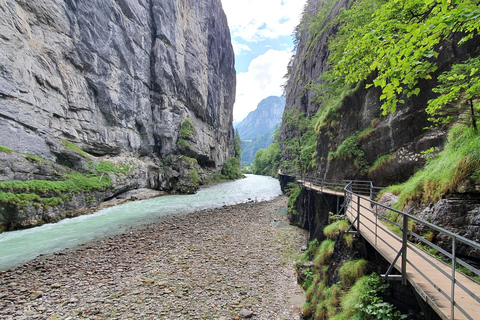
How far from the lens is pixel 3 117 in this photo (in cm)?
1716

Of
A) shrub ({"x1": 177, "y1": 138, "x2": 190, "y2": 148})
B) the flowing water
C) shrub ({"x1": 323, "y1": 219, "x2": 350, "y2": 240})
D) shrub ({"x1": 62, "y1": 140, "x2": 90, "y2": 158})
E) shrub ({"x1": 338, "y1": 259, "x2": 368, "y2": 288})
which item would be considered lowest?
the flowing water

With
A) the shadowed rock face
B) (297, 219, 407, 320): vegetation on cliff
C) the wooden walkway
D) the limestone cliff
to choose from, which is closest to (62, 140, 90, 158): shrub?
the shadowed rock face

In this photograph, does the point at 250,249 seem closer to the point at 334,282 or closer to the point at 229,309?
the point at 229,309

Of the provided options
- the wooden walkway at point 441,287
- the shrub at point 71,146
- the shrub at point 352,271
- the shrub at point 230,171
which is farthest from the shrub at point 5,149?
the shrub at point 230,171

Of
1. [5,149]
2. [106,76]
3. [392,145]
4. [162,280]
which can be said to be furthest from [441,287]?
[106,76]

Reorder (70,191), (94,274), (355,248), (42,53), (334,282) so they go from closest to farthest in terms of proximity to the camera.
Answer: (355,248), (334,282), (94,274), (70,191), (42,53)

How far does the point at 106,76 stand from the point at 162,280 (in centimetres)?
3152

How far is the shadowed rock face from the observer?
18.8m

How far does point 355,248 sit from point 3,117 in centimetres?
2707

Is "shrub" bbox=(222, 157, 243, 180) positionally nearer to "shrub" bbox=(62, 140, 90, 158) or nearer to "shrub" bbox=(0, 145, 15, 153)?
"shrub" bbox=(62, 140, 90, 158)

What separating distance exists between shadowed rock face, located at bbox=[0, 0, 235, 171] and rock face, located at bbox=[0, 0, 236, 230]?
11 cm

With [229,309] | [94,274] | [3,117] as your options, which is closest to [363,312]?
[229,309]

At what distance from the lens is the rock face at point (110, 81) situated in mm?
18906

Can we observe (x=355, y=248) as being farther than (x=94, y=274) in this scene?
No
